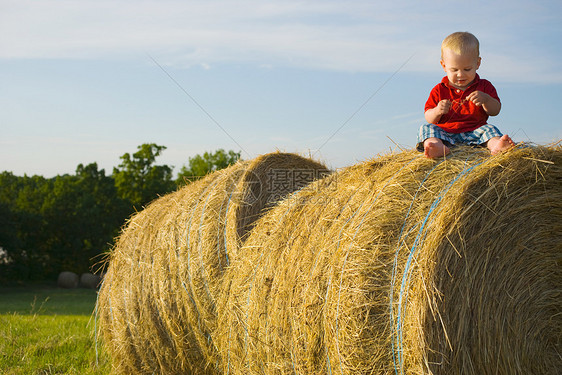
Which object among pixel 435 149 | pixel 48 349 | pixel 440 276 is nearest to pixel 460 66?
pixel 435 149

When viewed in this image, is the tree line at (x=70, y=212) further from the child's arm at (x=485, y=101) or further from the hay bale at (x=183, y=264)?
the child's arm at (x=485, y=101)

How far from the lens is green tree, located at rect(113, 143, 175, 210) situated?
2764 centimetres

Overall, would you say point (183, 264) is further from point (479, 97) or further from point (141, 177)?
point (141, 177)

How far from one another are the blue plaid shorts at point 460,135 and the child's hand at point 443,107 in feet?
0.53

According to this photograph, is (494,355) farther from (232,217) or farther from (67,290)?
(67,290)

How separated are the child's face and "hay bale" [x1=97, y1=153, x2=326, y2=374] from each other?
2.42 metres

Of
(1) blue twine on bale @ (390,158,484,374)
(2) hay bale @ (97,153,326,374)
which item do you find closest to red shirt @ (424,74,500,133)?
(1) blue twine on bale @ (390,158,484,374)

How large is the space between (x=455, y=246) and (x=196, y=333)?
3.17 meters

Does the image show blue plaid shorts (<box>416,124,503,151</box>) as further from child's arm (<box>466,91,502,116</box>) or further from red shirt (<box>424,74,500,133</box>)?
child's arm (<box>466,91,502,116</box>)

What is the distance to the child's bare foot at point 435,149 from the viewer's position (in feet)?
13.0

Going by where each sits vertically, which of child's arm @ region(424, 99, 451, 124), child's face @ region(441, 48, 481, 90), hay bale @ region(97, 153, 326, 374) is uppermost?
child's face @ region(441, 48, 481, 90)

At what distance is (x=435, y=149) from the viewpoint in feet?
13.0

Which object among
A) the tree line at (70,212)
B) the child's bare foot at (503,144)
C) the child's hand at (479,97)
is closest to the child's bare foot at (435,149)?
the child's bare foot at (503,144)

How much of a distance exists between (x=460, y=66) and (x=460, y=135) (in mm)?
582
